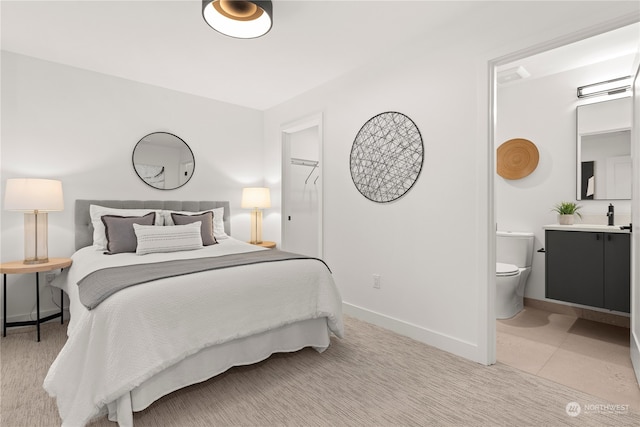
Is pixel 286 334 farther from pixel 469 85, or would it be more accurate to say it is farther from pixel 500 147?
pixel 500 147

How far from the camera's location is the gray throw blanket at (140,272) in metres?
1.76

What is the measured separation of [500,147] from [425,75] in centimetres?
154

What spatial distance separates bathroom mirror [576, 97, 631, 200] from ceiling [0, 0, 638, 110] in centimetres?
52

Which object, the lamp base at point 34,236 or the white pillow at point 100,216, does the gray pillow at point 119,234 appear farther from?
the lamp base at point 34,236

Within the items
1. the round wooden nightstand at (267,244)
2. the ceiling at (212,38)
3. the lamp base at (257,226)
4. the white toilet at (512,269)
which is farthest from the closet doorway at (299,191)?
the white toilet at (512,269)

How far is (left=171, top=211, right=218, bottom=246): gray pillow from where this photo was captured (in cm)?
340

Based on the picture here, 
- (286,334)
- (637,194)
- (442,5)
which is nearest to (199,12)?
(442,5)

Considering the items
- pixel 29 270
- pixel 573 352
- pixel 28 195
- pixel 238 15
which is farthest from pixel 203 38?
pixel 573 352

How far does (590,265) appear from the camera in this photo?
2721mm

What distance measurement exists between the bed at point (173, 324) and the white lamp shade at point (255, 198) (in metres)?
1.36

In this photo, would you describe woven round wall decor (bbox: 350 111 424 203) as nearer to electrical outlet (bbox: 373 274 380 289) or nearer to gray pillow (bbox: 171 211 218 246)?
electrical outlet (bbox: 373 274 380 289)

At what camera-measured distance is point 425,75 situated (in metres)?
2.69

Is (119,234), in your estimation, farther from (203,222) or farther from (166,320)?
(166,320)

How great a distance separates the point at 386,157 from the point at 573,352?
2.05 metres
